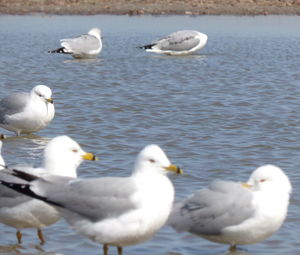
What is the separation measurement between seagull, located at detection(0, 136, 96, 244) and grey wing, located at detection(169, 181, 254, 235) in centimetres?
82

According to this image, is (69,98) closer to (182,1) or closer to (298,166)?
(298,166)

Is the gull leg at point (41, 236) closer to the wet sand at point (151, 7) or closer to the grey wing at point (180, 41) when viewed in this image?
A: the grey wing at point (180, 41)

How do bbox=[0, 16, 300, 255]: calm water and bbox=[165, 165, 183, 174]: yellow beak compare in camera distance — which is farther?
bbox=[0, 16, 300, 255]: calm water

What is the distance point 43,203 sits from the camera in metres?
6.47

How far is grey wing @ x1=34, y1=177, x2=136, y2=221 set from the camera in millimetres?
5984

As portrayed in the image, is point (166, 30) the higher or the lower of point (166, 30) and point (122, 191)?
the lower

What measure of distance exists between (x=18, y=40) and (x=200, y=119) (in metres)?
12.1

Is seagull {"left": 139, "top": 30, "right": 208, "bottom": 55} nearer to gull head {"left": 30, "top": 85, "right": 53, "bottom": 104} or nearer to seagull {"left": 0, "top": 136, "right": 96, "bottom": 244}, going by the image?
gull head {"left": 30, "top": 85, "right": 53, "bottom": 104}

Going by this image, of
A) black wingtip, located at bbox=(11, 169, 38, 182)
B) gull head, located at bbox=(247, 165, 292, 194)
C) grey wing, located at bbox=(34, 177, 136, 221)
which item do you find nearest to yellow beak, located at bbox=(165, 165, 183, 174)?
grey wing, located at bbox=(34, 177, 136, 221)

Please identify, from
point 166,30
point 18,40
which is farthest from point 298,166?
point 166,30

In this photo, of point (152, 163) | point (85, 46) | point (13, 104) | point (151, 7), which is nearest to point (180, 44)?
point (85, 46)

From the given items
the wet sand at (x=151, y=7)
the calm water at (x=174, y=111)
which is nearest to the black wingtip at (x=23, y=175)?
the calm water at (x=174, y=111)

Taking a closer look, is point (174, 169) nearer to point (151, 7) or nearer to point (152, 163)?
point (152, 163)

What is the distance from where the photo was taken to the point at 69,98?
1445 cm
